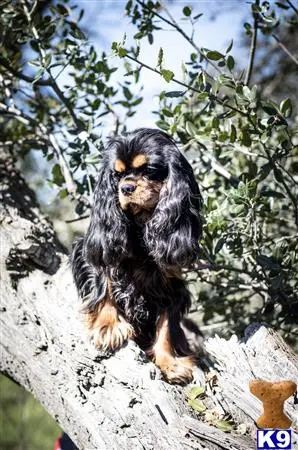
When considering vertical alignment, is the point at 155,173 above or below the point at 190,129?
below

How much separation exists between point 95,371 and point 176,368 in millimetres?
477

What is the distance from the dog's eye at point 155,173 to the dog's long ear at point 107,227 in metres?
0.22

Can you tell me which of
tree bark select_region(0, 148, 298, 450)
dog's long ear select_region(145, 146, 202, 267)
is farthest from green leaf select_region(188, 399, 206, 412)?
dog's long ear select_region(145, 146, 202, 267)

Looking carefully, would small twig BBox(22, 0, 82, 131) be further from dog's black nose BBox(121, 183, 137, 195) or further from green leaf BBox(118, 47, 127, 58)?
dog's black nose BBox(121, 183, 137, 195)

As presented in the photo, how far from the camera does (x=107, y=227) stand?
365 cm

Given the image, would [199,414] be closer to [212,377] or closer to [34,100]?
[212,377]

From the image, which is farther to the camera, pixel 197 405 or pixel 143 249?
pixel 143 249

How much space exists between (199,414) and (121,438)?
41 cm

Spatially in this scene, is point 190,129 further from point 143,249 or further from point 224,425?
point 224,425

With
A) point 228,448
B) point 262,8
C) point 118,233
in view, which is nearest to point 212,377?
point 228,448

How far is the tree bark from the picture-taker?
10.1ft

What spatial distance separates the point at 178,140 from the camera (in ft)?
14.9

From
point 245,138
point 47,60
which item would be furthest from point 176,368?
point 47,60

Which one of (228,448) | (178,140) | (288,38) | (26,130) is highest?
(288,38)
